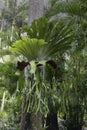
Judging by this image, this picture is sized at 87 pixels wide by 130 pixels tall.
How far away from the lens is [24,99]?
4.40 m

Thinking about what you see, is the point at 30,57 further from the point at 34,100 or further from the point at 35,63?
the point at 34,100

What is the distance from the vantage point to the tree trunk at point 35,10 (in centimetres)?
472

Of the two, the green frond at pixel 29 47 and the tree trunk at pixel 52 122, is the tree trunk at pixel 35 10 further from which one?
the tree trunk at pixel 52 122

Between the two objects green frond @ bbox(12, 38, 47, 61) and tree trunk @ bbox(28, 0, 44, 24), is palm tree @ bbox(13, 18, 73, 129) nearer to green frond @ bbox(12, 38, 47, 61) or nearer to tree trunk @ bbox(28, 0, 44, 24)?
green frond @ bbox(12, 38, 47, 61)

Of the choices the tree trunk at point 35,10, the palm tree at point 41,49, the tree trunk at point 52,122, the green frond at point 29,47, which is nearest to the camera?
the green frond at point 29,47

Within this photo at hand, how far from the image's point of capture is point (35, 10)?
4.77 m

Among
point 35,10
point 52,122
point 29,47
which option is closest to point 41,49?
point 29,47

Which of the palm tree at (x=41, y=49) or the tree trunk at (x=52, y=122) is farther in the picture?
the tree trunk at (x=52, y=122)

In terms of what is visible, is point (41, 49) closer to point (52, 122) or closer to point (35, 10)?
point (35, 10)

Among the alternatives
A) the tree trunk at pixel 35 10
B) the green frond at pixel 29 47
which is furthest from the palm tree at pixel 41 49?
the tree trunk at pixel 35 10

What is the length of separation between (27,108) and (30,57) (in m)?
0.86

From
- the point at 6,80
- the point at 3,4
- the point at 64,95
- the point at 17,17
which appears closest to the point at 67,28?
the point at 64,95

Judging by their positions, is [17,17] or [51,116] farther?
[17,17]

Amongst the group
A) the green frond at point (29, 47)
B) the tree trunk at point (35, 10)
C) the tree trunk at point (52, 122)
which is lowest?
the tree trunk at point (52, 122)
